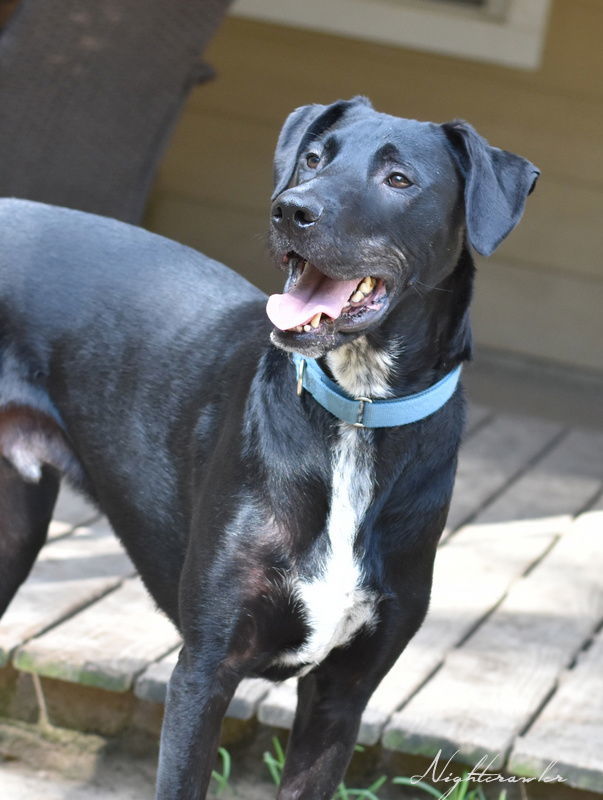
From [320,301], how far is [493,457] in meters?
2.66

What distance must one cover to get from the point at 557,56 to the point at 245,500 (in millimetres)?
4260

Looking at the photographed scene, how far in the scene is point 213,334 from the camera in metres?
2.81

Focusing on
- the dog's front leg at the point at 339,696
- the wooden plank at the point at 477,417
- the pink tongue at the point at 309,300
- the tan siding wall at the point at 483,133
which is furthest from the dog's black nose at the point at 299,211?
the tan siding wall at the point at 483,133

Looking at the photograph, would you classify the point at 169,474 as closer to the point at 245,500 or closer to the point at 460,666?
the point at 245,500

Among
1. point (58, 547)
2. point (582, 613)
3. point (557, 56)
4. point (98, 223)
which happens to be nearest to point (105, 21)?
point (98, 223)

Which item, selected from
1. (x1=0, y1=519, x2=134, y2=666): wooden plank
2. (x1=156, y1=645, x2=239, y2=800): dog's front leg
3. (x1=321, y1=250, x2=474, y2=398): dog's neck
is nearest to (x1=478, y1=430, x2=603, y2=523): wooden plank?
(x1=0, y1=519, x2=134, y2=666): wooden plank

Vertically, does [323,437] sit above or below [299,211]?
below

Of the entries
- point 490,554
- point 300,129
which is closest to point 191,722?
point 300,129

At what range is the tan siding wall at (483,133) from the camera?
6.23 metres

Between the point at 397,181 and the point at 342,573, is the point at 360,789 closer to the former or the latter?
the point at 342,573

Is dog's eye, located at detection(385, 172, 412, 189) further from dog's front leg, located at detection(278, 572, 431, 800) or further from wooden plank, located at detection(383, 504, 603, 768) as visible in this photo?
wooden plank, located at detection(383, 504, 603, 768)

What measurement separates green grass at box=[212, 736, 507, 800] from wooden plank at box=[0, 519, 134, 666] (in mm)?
564

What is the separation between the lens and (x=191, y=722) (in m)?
2.46

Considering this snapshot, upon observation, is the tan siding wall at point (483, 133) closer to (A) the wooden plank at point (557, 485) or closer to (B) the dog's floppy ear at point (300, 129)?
(A) the wooden plank at point (557, 485)
